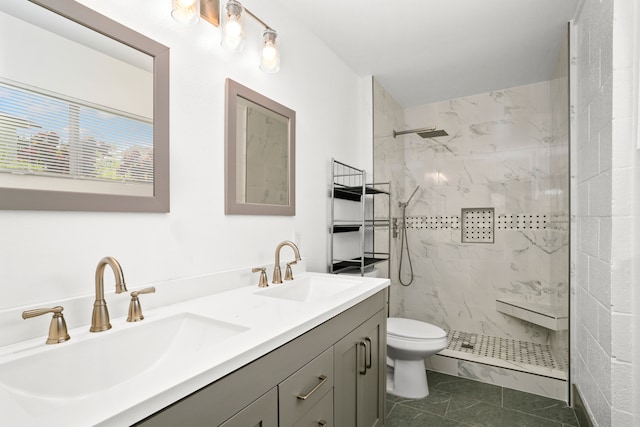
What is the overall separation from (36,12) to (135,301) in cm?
89

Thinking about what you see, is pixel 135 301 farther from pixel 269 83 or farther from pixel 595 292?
pixel 595 292

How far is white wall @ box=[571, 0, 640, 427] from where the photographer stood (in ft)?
4.63

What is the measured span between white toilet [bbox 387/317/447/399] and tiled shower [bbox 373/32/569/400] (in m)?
0.48

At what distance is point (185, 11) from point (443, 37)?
179cm

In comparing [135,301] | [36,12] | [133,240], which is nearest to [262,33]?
[36,12]

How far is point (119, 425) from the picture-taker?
0.58 meters

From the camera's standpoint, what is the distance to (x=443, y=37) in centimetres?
234

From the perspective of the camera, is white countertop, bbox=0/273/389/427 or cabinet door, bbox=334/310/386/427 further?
cabinet door, bbox=334/310/386/427

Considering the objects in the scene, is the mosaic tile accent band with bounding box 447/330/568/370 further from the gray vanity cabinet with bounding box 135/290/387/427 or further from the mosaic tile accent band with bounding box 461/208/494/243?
the gray vanity cabinet with bounding box 135/290/387/427

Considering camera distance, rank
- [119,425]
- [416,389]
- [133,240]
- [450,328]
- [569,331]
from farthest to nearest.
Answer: [450,328]
[416,389]
[569,331]
[133,240]
[119,425]

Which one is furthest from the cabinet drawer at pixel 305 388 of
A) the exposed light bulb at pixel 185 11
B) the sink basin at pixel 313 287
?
the exposed light bulb at pixel 185 11

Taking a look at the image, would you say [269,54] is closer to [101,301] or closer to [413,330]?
[101,301]

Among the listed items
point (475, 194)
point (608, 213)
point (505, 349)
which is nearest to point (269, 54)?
point (608, 213)

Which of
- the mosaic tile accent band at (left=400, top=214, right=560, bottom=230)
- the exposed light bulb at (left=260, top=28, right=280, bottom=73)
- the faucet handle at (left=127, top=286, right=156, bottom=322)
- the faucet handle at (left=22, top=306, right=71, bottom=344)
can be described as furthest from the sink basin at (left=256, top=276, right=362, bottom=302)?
the mosaic tile accent band at (left=400, top=214, right=560, bottom=230)
